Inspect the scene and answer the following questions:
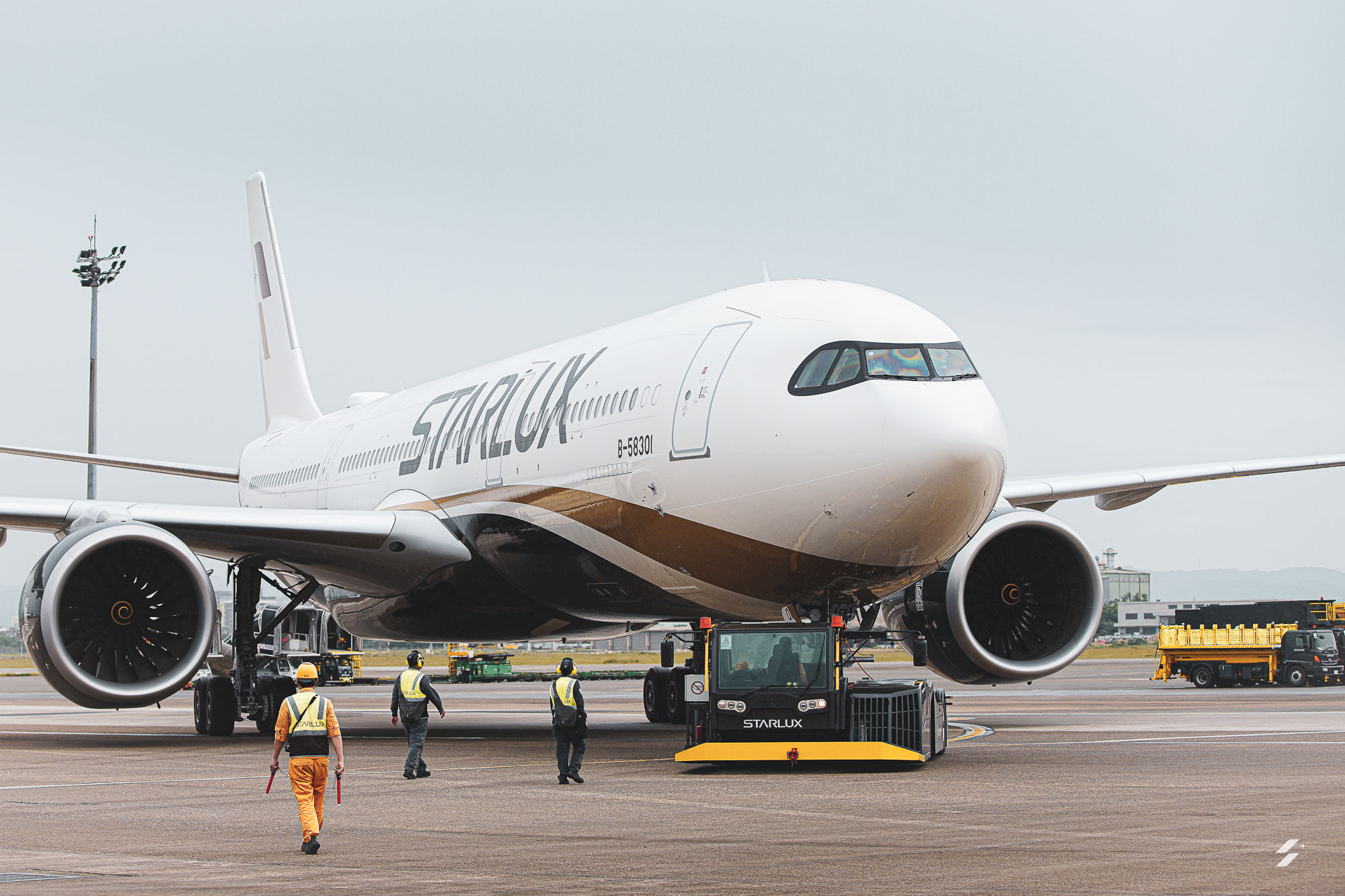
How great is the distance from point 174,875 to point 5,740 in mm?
13898

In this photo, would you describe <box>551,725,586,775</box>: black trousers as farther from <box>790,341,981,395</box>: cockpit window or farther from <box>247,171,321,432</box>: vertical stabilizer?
<box>247,171,321,432</box>: vertical stabilizer

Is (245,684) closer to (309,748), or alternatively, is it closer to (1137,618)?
(309,748)

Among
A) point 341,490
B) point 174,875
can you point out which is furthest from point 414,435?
point 174,875

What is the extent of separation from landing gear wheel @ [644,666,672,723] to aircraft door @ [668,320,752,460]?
750 cm

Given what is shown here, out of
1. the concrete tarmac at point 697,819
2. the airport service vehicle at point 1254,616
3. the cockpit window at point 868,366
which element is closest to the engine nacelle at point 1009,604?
the concrete tarmac at point 697,819

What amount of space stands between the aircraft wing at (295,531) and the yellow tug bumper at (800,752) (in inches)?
226

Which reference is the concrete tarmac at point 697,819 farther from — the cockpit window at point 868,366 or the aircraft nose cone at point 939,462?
the cockpit window at point 868,366

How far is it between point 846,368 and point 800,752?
3.37 m

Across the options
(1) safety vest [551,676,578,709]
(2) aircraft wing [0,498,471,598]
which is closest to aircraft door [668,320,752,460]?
(1) safety vest [551,676,578,709]

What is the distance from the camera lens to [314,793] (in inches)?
364

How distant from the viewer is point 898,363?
44.5 feet

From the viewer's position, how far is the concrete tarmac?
7715mm

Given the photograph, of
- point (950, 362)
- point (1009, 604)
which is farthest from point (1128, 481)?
point (950, 362)

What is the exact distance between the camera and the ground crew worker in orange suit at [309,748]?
356 inches
